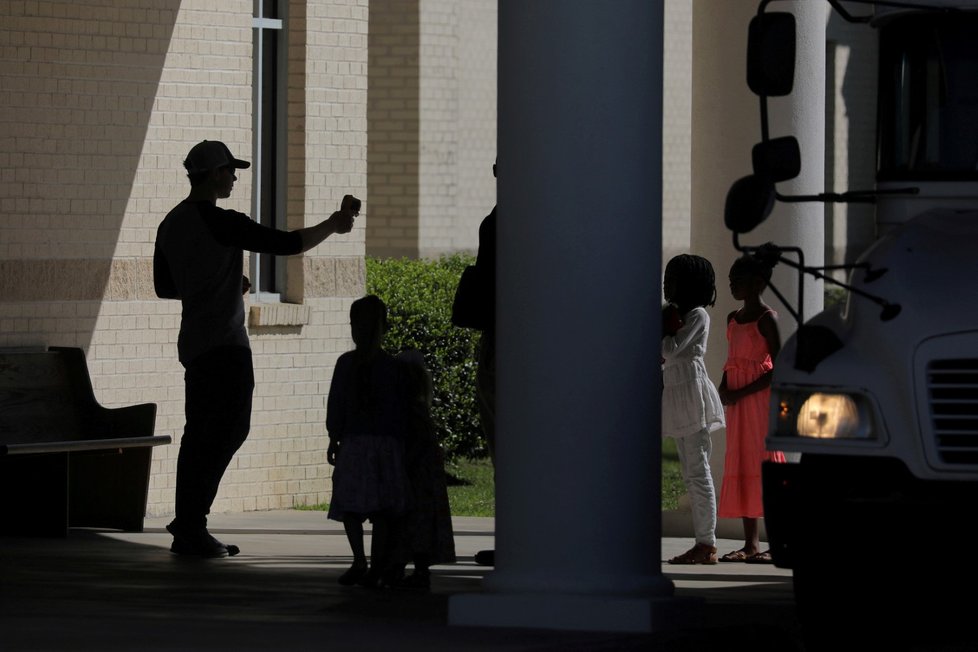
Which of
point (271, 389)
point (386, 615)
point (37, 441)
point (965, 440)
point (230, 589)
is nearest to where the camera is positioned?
point (965, 440)

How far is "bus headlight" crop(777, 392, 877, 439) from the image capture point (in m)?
7.36

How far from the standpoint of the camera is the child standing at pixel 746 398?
36.3 ft

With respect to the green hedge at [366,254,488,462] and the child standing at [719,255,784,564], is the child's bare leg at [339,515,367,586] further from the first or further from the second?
the green hedge at [366,254,488,462]

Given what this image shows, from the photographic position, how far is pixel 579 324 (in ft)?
27.2

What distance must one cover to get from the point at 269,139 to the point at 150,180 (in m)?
1.33

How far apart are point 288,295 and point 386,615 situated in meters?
5.79

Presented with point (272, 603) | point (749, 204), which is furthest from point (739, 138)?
point (272, 603)

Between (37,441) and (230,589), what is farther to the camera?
(37,441)

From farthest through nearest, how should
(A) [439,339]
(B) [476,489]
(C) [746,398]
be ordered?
(A) [439,339] → (B) [476,489] → (C) [746,398]

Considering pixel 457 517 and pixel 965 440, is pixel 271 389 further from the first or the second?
pixel 965 440

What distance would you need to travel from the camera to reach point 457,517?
14336mm

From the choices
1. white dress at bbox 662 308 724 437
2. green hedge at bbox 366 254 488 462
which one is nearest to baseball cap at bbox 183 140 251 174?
white dress at bbox 662 308 724 437

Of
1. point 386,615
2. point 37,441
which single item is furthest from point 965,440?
point 37,441

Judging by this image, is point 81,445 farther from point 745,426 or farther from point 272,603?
point 745,426
